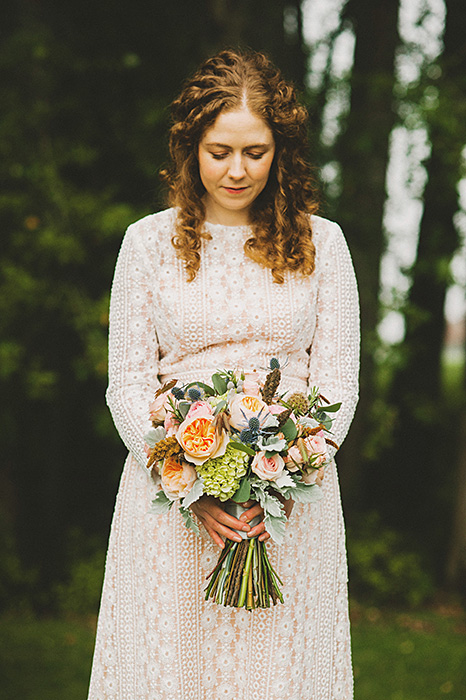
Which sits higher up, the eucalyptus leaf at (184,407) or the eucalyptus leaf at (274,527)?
the eucalyptus leaf at (184,407)

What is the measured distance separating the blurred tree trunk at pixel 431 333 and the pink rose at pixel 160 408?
137 inches

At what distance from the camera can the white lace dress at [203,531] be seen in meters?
2.22

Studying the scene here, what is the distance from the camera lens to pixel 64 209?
516cm

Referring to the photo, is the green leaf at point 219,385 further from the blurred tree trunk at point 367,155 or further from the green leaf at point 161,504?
the blurred tree trunk at point 367,155

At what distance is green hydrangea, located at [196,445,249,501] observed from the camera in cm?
188

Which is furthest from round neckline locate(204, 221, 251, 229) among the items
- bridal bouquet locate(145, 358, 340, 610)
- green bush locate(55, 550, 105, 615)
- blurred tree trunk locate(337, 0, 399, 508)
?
green bush locate(55, 550, 105, 615)

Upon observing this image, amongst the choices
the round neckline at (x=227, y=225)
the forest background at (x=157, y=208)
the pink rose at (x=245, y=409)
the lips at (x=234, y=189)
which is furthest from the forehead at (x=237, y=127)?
the forest background at (x=157, y=208)

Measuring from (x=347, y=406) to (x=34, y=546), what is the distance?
505cm

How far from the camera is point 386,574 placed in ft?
20.7

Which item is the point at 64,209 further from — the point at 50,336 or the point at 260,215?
the point at 260,215

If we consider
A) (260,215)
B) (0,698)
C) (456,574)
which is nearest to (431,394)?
(456,574)

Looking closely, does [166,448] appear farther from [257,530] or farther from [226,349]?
[226,349]

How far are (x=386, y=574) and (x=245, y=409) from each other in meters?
4.92

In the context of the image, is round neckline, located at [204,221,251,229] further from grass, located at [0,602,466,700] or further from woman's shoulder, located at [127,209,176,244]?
grass, located at [0,602,466,700]
